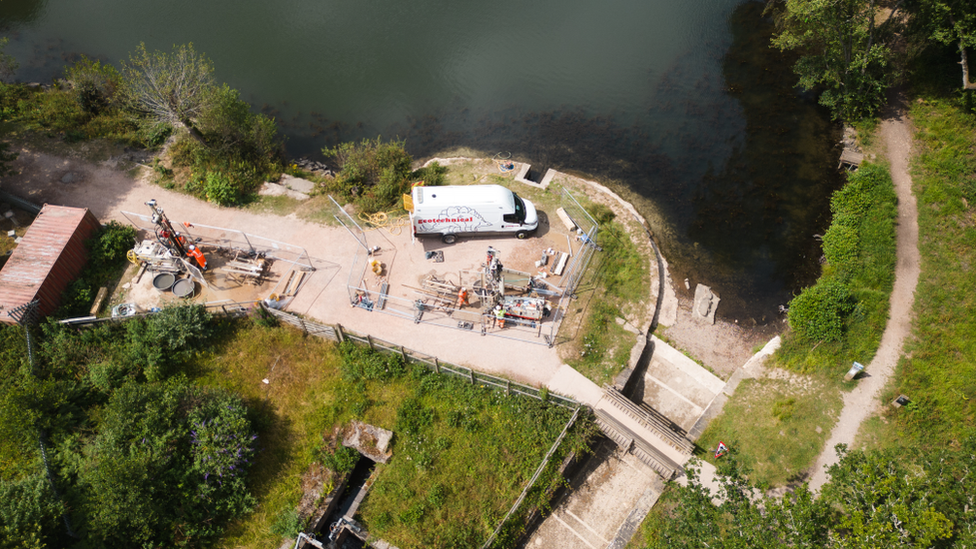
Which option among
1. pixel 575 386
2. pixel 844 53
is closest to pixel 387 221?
pixel 575 386

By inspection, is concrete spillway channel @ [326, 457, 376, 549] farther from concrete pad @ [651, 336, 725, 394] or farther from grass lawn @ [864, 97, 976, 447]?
grass lawn @ [864, 97, 976, 447]

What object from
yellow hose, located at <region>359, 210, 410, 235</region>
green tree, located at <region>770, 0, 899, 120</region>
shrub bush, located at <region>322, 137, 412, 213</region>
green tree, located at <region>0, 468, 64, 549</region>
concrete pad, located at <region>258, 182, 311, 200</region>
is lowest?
green tree, located at <region>0, 468, 64, 549</region>

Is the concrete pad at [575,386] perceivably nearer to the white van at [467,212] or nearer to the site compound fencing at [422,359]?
the site compound fencing at [422,359]

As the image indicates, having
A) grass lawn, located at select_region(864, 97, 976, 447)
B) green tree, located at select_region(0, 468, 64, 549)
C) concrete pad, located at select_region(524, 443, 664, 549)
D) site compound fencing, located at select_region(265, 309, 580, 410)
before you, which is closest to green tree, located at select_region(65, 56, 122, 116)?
site compound fencing, located at select_region(265, 309, 580, 410)

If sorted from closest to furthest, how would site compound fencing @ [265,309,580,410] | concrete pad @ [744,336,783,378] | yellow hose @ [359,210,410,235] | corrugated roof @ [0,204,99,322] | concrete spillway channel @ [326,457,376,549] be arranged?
concrete spillway channel @ [326,457,376,549], site compound fencing @ [265,309,580,410], corrugated roof @ [0,204,99,322], concrete pad @ [744,336,783,378], yellow hose @ [359,210,410,235]

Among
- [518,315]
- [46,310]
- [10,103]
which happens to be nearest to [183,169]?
[46,310]

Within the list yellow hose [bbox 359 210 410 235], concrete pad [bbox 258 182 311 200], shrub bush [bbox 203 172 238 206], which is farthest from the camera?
concrete pad [bbox 258 182 311 200]

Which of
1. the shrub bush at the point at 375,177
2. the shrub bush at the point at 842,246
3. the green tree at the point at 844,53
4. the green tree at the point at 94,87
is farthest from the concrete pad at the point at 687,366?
the green tree at the point at 94,87
